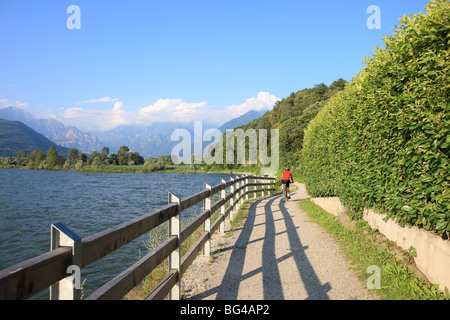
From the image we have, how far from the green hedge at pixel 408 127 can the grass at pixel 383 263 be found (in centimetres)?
68

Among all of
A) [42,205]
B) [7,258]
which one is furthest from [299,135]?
[7,258]

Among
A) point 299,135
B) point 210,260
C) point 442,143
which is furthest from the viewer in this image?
point 299,135

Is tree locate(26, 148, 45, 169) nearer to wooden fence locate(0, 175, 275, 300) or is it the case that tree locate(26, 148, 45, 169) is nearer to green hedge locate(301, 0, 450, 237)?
wooden fence locate(0, 175, 275, 300)

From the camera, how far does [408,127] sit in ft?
14.4

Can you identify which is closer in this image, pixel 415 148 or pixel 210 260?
pixel 415 148

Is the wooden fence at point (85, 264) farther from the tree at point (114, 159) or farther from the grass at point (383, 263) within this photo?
the tree at point (114, 159)

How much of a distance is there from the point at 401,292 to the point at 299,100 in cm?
12672

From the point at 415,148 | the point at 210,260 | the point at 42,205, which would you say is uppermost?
the point at 415,148

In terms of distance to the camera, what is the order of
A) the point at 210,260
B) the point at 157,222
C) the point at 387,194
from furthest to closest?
the point at 210,260 → the point at 387,194 → the point at 157,222

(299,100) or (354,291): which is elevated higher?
(299,100)

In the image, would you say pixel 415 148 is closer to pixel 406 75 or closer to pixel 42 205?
pixel 406 75

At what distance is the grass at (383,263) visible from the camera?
419 cm

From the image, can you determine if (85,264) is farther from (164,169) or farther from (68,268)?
(164,169)
